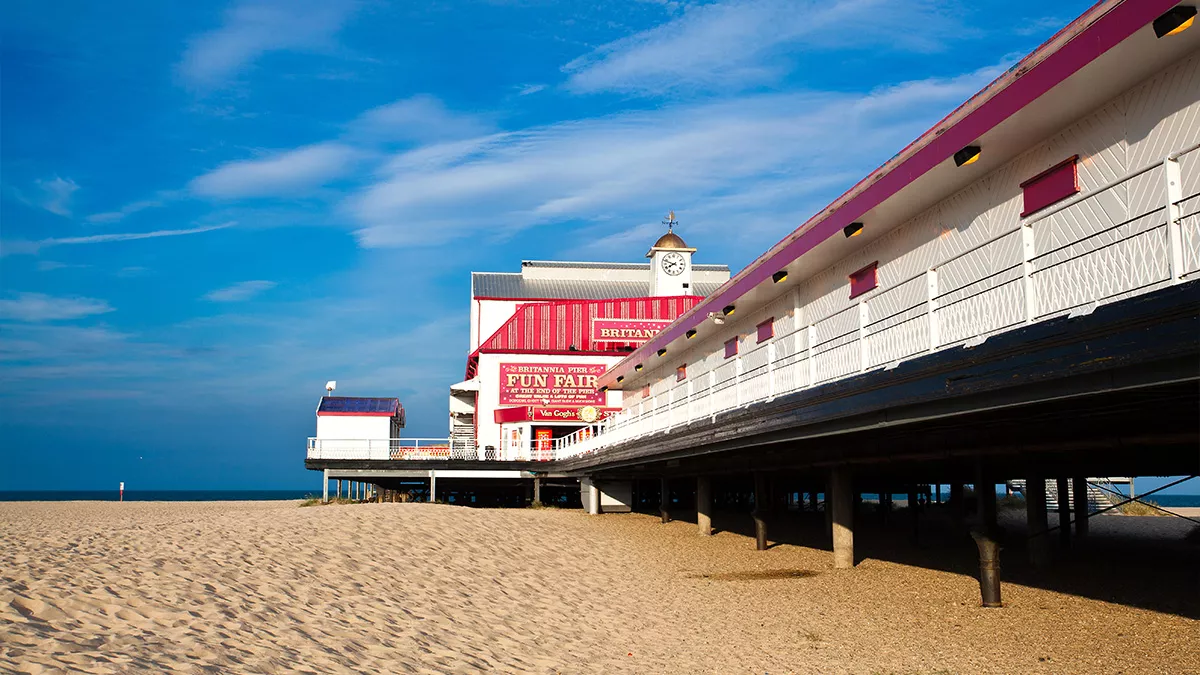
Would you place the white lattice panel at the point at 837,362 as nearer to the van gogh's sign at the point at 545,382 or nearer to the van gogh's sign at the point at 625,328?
the van gogh's sign at the point at 545,382

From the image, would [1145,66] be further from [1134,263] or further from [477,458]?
[477,458]

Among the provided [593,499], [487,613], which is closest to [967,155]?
[487,613]

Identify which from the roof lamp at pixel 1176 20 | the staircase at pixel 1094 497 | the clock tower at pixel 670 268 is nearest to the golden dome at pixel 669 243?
the clock tower at pixel 670 268

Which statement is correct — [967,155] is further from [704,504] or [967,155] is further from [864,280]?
[704,504]

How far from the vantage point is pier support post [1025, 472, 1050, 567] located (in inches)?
626

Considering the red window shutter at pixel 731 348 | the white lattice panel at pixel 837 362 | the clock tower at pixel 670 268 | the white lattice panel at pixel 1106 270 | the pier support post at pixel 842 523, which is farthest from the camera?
the clock tower at pixel 670 268

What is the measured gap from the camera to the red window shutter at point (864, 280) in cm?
1708

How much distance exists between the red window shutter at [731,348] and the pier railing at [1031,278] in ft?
15.2

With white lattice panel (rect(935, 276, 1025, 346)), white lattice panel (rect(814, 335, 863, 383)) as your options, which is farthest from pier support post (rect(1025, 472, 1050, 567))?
white lattice panel (rect(935, 276, 1025, 346))

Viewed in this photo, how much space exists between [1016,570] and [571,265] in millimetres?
44684

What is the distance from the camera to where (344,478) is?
3884 centimetres

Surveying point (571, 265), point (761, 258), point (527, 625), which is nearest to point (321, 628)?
point (527, 625)

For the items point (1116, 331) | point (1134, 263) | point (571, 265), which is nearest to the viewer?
point (1116, 331)

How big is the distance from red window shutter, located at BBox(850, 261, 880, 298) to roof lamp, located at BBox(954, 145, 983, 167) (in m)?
4.24
